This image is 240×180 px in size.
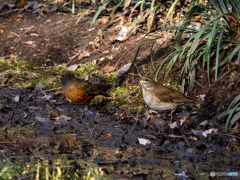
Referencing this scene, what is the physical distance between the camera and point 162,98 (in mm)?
5602

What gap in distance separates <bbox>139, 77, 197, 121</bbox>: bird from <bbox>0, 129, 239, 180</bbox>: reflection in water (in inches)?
42.3

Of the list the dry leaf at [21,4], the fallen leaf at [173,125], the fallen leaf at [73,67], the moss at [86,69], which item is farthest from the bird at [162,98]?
the dry leaf at [21,4]

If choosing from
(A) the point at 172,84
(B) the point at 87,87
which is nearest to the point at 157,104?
(A) the point at 172,84

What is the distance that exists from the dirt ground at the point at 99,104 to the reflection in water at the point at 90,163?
0.51 ft

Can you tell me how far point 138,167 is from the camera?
403cm

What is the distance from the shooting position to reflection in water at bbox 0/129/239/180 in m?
3.82

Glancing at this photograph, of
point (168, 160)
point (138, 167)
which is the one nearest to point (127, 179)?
point (138, 167)

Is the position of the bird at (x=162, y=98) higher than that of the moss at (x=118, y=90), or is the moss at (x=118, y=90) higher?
the bird at (x=162, y=98)

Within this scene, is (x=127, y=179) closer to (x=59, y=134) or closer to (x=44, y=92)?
(x=59, y=134)

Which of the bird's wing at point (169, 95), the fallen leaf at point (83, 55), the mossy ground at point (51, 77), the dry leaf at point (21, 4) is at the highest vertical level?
the dry leaf at point (21, 4)

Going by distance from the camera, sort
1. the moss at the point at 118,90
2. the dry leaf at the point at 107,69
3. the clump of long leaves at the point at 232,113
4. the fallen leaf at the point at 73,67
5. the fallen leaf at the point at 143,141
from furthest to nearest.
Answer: the fallen leaf at the point at 73,67, the dry leaf at the point at 107,69, the moss at the point at 118,90, the fallen leaf at the point at 143,141, the clump of long leaves at the point at 232,113

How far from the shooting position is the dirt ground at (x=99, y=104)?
4.84 m

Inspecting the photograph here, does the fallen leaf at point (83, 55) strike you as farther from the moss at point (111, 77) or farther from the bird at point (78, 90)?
the bird at point (78, 90)

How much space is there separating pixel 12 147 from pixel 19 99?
2056 millimetres
